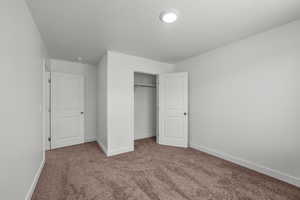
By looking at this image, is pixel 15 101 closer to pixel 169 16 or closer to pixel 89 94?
pixel 169 16

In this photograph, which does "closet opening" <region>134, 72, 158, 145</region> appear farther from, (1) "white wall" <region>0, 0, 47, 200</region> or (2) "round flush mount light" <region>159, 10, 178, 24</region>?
(1) "white wall" <region>0, 0, 47, 200</region>

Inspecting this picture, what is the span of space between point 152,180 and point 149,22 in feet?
7.67

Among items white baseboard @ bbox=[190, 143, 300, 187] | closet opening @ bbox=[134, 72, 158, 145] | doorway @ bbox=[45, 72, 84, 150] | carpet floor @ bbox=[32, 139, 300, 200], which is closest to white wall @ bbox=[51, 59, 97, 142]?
doorway @ bbox=[45, 72, 84, 150]

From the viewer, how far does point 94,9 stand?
155 centimetres

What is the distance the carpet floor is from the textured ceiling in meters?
2.33

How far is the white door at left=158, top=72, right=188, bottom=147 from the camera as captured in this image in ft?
11.0

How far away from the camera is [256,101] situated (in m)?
2.16

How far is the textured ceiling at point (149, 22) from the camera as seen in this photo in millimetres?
1487

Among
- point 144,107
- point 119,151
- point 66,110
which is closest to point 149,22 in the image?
point 119,151

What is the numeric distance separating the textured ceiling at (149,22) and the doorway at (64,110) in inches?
36.3

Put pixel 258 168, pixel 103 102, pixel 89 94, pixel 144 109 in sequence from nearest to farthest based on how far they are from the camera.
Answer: pixel 258 168 → pixel 103 102 → pixel 89 94 → pixel 144 109

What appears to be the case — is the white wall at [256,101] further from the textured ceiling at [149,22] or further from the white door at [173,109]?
the white door at [173,109]

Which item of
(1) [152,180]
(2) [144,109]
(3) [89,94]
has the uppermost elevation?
(3) [89,94]

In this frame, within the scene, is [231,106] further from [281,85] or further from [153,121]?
[153,121]
